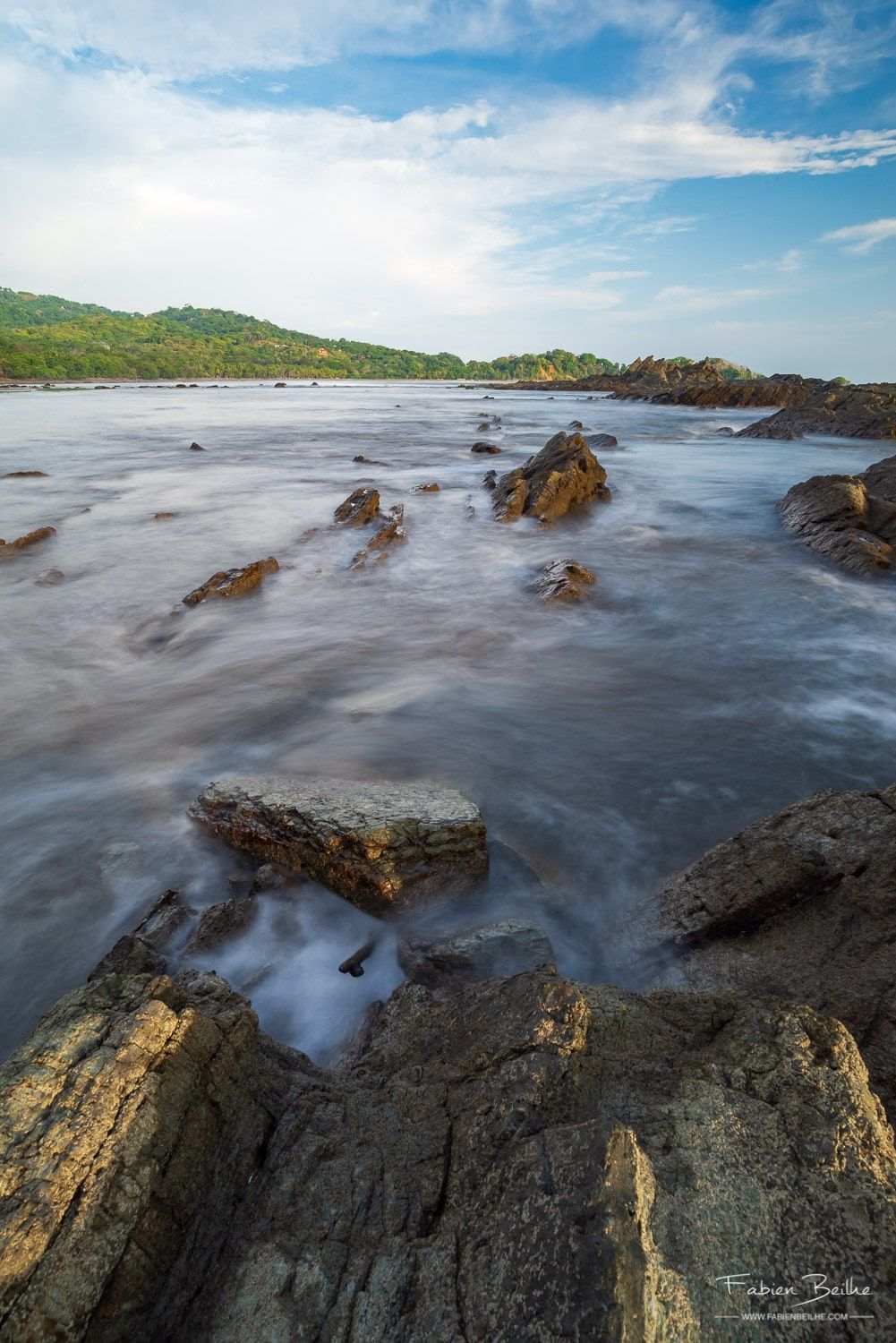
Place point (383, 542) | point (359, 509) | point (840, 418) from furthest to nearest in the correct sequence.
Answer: point (840, 418)
point (359, 509)
point (383, 542)

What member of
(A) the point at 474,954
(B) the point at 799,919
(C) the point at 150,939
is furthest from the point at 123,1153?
(B) the point at 799,919

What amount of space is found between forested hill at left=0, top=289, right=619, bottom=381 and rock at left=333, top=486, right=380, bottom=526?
98.7 meters

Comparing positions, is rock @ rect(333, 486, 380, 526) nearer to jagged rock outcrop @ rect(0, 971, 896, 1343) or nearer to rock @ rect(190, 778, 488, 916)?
rock @ rect(190, 778, 488, 916)

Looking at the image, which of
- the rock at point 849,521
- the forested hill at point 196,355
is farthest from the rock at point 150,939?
the forested hill at point 196,355

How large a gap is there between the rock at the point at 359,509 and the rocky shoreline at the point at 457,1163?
1287 centimetres

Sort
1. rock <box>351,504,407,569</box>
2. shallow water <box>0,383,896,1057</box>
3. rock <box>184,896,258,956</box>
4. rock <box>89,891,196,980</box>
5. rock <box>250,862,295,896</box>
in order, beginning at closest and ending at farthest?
rock <box>89,891,196,980</box>
rock <box>184,896,258,956</box>
rock <box>250,862,295,896</box>
shallow water <box>0,383,896,1057</box>
rock <box>351,504,407,569</box>

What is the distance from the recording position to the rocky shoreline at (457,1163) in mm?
1692

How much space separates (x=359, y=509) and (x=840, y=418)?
32.0 meters

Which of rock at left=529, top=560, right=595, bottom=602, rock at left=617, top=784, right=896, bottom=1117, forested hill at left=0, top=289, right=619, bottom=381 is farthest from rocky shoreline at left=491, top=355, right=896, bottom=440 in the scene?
forested hill at left=0, top=289, right=619, bottom=381

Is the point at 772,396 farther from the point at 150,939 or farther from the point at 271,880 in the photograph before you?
the point at 150,939

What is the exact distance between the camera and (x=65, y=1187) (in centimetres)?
194

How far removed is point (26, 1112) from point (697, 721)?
631 centimetres

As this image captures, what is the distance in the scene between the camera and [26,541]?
44.5 ft

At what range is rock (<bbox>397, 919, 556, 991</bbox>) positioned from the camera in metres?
3.66
